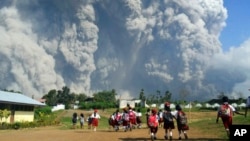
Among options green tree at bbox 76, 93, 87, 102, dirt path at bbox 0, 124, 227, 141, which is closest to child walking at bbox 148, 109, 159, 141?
dirt path at bbox 0, 124, 227, 141

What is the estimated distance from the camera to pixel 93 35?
144 metres

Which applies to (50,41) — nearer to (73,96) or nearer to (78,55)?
(78,55)

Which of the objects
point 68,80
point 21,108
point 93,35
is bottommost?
point 21,108

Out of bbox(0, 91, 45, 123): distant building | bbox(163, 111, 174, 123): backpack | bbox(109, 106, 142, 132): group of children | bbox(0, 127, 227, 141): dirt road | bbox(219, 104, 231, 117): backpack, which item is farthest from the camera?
bbox(0, 91, 45, 123): distant building

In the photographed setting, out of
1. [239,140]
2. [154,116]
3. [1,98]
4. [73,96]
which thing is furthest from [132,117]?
[73,96]

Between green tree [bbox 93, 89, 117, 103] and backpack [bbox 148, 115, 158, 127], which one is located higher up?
green tree [bbox 93, 89, 117, 103]

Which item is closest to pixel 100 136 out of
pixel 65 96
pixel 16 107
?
pixel 16 107

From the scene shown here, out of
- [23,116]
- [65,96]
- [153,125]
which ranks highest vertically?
[65,96]

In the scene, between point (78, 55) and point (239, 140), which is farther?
→ point (78, 55)

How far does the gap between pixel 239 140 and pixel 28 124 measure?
3420 cm

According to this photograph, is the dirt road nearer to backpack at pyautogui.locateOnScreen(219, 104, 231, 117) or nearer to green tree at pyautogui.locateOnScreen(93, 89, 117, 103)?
backpack at pyautogui.locateOnScreen(219, 104, 231, 117)

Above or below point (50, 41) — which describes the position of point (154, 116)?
below

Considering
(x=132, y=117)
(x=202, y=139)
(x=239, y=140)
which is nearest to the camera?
(x=239, y=140)

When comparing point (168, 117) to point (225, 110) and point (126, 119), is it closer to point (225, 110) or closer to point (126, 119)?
point (225, 110)
